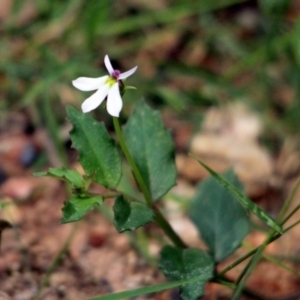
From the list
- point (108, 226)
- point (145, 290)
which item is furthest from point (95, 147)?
point (108, 226)

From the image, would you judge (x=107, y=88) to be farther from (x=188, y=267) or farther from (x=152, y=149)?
(x=188, y=267)

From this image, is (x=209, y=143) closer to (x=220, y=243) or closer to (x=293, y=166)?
(x=293, y=166)

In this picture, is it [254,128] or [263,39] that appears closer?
[254,128]

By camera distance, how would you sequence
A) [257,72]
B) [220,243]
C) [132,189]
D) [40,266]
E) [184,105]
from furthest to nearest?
[257,72] < [184,105] < [132,189] < [40,266] < [220,243]

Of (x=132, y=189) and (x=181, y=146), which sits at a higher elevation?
(x=181, y=146)

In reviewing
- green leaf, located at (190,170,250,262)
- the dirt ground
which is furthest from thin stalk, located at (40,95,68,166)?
green leaf, located at (190,170,250,262)

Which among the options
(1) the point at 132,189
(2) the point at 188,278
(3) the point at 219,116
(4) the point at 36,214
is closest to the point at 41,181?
(4) the point at 36,214

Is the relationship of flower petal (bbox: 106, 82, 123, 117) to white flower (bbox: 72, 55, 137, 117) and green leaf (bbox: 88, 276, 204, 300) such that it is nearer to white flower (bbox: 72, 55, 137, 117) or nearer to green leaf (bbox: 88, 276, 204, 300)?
white flower (bbox: 72, 55, 137, 117)

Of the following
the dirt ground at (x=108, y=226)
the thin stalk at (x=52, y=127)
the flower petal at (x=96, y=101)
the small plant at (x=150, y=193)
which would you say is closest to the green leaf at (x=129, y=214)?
the small plant at (x=150, y=193)
